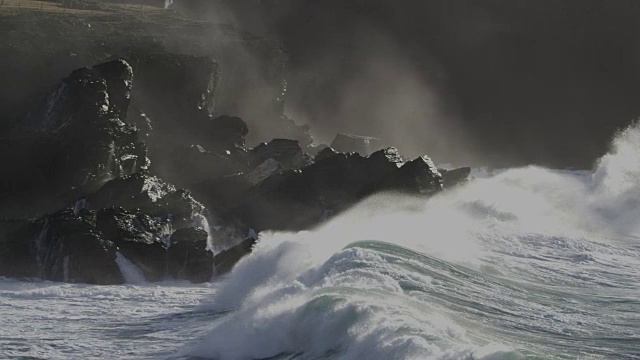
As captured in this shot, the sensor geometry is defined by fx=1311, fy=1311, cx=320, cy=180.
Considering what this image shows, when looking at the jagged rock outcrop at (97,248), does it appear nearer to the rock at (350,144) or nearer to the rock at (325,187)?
the rock at (325,187)

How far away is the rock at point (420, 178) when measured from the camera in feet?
128

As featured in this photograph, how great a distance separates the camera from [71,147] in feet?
123

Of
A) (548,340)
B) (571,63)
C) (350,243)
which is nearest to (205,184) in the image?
(350,243)

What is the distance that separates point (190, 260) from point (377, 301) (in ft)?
34.7

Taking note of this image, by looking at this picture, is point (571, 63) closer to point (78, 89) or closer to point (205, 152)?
point (205, 152)

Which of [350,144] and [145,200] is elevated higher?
[350,144]

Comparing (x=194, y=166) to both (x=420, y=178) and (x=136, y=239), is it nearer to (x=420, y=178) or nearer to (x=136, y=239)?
(x=420, y=178)

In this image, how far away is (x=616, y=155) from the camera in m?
59.2

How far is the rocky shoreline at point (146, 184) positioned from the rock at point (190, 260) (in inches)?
1.1

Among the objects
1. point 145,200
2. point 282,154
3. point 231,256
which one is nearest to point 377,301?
point 231,256

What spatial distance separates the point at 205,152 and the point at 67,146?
21.0 feet

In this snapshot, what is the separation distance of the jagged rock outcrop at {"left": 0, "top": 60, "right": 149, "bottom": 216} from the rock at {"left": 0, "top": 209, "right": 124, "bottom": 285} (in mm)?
4355

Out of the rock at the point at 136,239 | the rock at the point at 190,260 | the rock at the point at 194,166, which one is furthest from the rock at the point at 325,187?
the rock at the point at 136,239

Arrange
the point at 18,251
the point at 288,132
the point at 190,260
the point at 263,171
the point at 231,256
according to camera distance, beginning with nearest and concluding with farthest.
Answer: the point at 18,251 → the point at 190,260 → the point at 231,256 → the point at 263,171 → the point at 288,132
